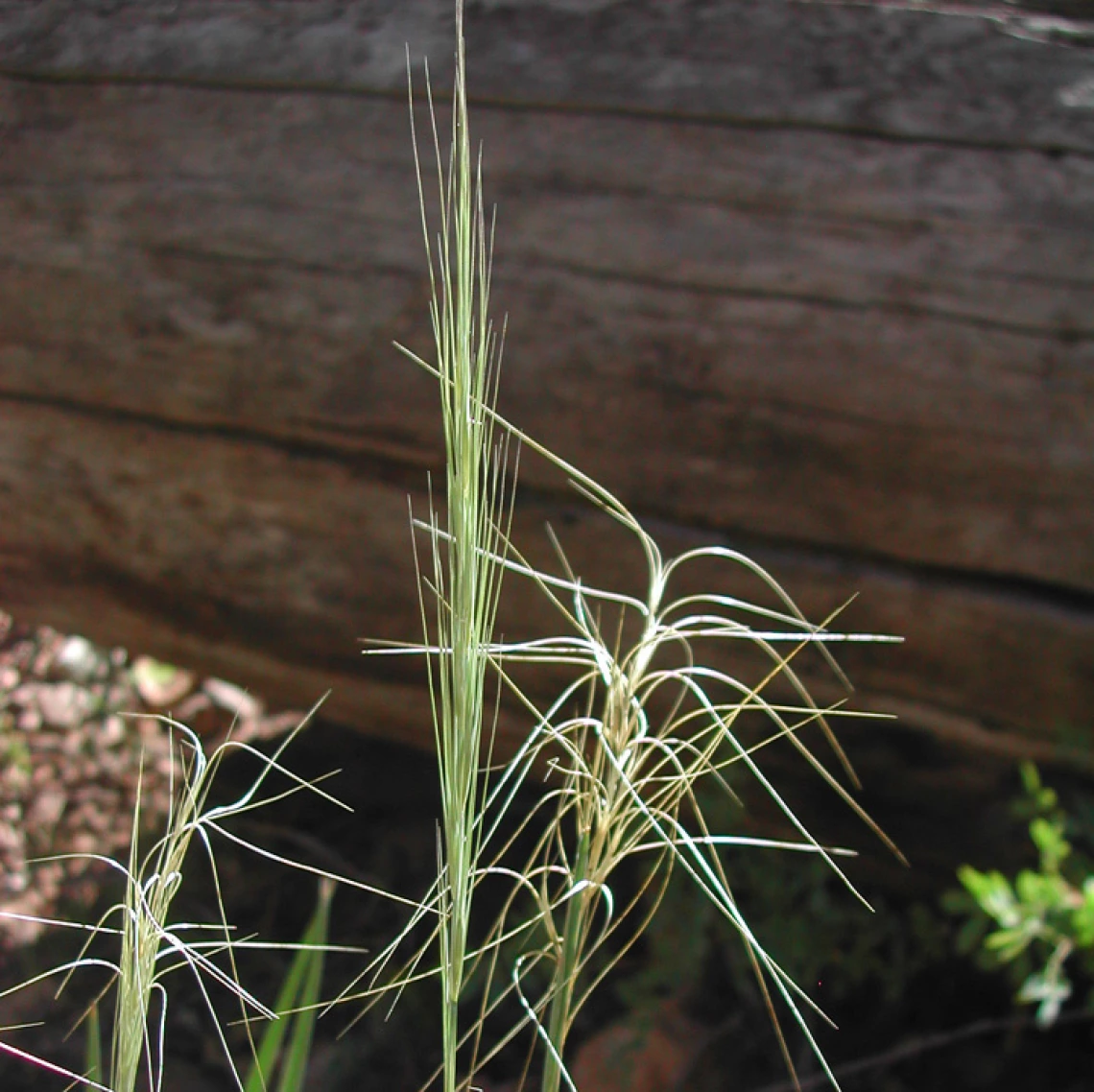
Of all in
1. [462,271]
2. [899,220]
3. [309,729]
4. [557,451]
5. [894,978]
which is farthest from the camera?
[309,729]

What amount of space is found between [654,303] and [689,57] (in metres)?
0.30

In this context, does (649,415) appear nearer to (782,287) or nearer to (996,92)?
(782,287)

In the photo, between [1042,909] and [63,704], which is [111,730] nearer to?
[63,704]

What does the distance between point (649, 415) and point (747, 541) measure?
186 millimetres

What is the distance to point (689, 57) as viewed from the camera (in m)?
1.49

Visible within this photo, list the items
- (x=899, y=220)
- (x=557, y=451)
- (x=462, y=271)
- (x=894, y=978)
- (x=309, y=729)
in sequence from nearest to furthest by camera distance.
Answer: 1. (x=462, y=271)
2. (x=899, y=220)
3. (x=557, y=451)
4. (x=894, y=978)
5. (x=309, y=729)

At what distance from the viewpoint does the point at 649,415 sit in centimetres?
146

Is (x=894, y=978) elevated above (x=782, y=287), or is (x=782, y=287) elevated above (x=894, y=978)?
(x=782, y=287)

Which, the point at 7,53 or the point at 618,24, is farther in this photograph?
A: the point at 7,53

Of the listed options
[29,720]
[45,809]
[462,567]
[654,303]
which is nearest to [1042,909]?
[654,303]

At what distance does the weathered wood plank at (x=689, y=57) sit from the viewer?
A: 4.61 ft

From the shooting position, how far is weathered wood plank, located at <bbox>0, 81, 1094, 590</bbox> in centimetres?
137

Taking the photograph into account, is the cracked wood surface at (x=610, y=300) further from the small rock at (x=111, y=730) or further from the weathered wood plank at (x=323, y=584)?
the small rock at (x=111, y=730)

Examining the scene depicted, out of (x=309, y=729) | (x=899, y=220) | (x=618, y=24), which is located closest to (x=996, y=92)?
(x=899, y=220)
